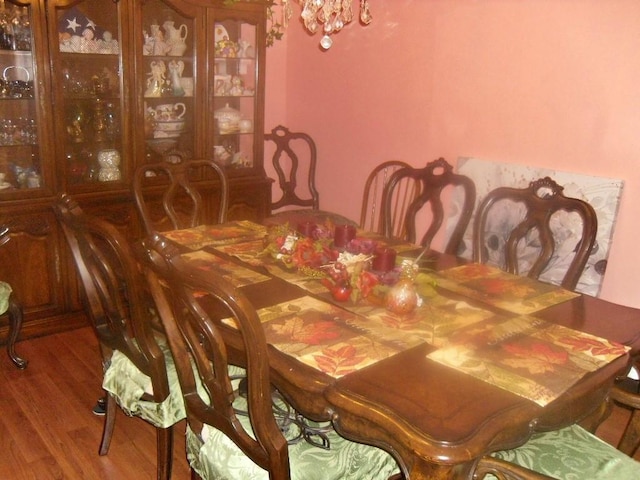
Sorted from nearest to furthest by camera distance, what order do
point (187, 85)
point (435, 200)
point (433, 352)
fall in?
point (433, 352) → point (435, 200) → point (187, 85)

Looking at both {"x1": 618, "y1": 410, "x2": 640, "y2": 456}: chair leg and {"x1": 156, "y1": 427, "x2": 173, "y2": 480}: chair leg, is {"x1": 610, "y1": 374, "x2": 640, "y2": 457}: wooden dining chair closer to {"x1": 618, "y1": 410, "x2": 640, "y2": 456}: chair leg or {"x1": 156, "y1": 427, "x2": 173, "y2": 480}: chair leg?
{"x1": 618, "y1": 410, "x2": 640, "y2": 456}: chair leg

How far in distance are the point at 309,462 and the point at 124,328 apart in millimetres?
695

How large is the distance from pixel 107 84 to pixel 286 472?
2.48 m

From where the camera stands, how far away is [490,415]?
1.19 meters

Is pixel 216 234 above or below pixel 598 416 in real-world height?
above

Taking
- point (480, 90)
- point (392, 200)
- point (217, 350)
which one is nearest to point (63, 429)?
point (217, 350)

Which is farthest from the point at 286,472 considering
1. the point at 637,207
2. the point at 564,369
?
the point at 637,207

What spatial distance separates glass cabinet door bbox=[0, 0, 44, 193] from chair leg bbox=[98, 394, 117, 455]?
1.28 metres

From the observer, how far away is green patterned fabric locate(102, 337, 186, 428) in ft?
5.91

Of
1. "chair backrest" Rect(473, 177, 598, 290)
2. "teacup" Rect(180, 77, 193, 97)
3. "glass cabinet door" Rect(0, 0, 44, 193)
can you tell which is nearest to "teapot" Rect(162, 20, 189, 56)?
"teacup" Rect(180, 77, 193, 97)

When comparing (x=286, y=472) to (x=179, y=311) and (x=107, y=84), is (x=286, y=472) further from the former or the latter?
(x=107, y=84)

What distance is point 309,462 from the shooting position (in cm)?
147

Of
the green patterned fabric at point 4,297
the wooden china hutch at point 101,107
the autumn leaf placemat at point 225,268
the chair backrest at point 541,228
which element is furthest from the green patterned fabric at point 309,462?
the wooden china hutch at point 101,107

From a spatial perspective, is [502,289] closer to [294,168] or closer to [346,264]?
[346,264]
